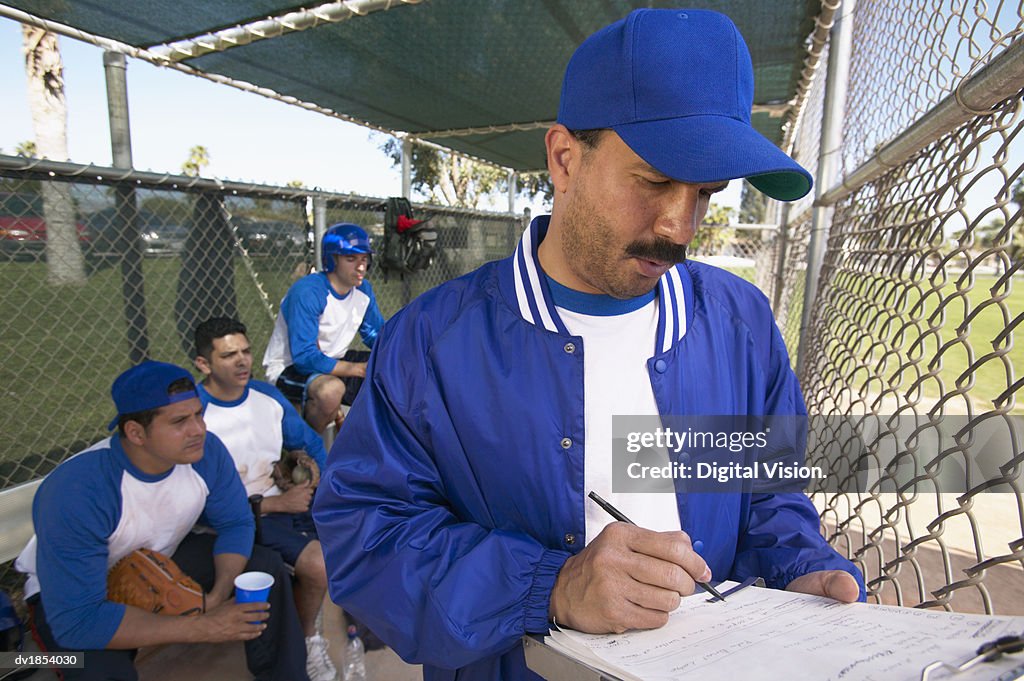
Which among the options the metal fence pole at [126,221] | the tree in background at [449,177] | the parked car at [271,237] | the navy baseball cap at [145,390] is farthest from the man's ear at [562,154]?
the tree in background at [449,177]

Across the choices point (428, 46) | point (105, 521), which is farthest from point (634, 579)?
point (428, 46)

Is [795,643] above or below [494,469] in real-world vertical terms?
below

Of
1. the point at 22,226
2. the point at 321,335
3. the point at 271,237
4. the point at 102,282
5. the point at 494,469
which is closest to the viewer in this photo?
the point at 494,469

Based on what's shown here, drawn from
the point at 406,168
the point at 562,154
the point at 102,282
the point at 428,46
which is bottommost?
the point at 102,282

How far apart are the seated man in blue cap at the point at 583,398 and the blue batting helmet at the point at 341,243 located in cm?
352

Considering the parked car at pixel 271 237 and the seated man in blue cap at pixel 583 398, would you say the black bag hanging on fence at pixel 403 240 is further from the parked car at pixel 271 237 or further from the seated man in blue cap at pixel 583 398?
the seated man in blue cap at pixel 583 398

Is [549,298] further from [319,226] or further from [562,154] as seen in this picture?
[319,226]

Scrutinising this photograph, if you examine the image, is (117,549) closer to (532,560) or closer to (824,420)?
(532,560)

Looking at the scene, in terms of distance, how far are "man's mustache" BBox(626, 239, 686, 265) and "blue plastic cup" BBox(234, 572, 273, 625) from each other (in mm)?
2304

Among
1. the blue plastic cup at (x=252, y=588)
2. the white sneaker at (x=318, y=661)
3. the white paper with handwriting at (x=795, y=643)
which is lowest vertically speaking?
the white sneaker at (x=318, y=661)

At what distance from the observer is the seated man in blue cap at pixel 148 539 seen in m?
2.21

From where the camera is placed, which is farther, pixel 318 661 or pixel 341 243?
pixel 341 243

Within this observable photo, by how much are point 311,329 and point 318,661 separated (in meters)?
2.39

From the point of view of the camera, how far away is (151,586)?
2443 mm
